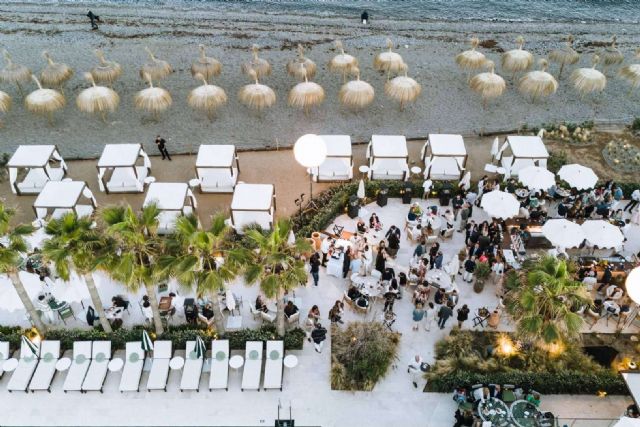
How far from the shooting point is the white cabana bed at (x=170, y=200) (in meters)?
19.3

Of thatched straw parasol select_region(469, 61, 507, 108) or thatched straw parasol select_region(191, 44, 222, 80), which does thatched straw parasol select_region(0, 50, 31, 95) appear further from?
thatched straw parasol select_region(469, 61, 507, 108)

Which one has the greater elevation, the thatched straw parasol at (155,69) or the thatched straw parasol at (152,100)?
the thatched straw parasol at (155,69)

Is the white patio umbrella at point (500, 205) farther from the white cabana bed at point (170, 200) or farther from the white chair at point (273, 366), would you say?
the white cabana bed at point (170, 200)

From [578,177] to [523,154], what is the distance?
236 centimetres

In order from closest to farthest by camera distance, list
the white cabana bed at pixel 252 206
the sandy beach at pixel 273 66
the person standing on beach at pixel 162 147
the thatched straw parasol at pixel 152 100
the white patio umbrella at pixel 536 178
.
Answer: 1. the white cabana bed at pixel 252 206
2. the white patio umbrella at pixel 536 178
3. the person standing on beach at pixel 162 147
4. the thatched straw parasol at pixel 152 100
5. the sandy beach at pixel 273 66

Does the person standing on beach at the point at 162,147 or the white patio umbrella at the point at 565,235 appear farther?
the person standing on beach at the point at 162,147

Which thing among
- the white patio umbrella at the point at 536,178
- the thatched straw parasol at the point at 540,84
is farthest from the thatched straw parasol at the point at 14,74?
the thatched straw parasol at the point at 540,84

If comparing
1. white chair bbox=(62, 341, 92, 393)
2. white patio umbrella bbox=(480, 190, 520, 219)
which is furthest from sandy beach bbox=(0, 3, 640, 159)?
white chair bbox=(62, 341, 92, 393)

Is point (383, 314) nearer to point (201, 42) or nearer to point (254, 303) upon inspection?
point (254, 303)

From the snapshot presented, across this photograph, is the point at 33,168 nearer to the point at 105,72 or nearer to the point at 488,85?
the point at 105,72

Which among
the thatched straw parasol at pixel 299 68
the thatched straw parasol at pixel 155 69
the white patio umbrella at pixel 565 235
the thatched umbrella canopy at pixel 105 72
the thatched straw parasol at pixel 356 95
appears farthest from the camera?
the thatched straw parasol at pixel 299 68

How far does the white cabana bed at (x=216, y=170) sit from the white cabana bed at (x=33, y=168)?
5750 millimetres

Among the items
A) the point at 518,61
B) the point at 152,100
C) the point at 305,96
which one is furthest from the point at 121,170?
the point at 518,61

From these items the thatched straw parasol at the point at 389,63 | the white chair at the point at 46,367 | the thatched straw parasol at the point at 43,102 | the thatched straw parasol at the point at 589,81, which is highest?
the thatched straw parasol at the point at 389,63
